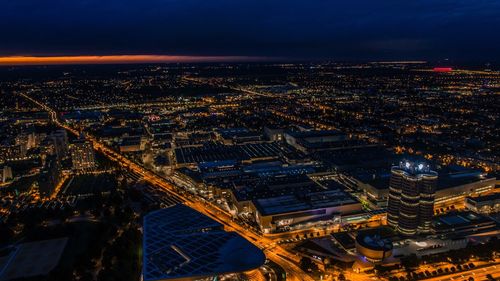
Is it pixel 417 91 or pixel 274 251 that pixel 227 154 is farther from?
pixel 417 91

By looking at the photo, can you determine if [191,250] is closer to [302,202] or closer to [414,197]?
[302,202]

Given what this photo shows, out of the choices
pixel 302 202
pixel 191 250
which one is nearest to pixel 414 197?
pixel 302 202

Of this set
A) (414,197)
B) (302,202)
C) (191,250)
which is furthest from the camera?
(302,202)

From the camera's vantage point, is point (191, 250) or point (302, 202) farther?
point (302, 202)

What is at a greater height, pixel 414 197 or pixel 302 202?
pixel 414 197

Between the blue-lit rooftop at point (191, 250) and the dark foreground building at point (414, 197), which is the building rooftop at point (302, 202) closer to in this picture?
the dark foreground building at point (414, 197)

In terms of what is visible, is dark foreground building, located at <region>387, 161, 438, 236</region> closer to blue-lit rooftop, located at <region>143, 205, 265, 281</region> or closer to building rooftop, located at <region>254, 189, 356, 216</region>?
building rooftop, located at <region>254, 189, 356, 216</region>

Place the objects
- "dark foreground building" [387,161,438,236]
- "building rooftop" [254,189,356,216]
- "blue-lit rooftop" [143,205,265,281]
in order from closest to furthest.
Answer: "blue-lit rooftop" [143,205,265,281]
"dark foreground building" [387,161,438,236]
"building rooftop" [254,189,356,216]
